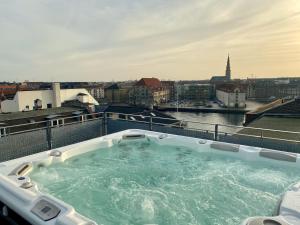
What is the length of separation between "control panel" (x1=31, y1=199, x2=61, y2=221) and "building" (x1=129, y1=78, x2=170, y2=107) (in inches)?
1647

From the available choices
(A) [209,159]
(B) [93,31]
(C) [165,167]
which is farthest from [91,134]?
(B) [93,31]

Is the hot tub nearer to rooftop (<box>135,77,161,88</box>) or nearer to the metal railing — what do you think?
the metal railing

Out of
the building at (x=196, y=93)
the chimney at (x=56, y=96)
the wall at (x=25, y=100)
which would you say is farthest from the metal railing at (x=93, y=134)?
the building at (x=196, y=93)

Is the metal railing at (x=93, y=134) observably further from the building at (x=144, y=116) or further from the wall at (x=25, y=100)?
the wall at (x=25, y=100)

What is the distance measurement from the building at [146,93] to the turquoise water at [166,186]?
131 feet

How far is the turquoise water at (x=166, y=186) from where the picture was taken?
2.45 metres

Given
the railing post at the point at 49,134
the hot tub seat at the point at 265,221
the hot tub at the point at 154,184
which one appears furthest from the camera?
the railing post at the point at 49,134

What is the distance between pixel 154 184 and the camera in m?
3.19

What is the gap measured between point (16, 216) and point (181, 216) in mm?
1529

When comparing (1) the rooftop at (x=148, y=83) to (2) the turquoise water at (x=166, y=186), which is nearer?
(2) the turquoise water at (x=166, y=186)

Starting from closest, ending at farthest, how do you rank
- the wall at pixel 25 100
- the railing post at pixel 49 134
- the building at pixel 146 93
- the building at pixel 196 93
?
1. the railing post at pixel 49 134
2. the wall at pixel 25 100
3. the building at pixel 146 93
4. the building at pixel 196 93

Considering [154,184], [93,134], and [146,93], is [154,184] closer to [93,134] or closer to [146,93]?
[93,134]

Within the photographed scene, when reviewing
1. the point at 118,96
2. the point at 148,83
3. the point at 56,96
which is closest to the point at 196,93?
the point at 148,83

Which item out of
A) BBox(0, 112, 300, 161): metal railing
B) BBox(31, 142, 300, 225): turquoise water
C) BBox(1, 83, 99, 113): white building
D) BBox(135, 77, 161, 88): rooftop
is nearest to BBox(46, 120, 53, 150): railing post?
BBox(0, 112, 300, 161): metal railing
